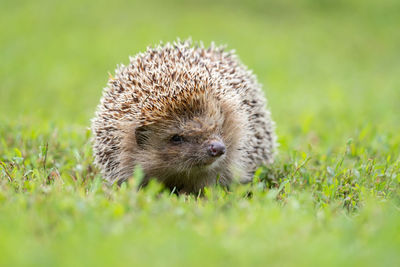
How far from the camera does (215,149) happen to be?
500 cm

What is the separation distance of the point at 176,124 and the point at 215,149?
52 cm

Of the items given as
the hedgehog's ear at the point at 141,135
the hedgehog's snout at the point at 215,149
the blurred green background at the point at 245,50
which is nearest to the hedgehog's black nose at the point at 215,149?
the hedgehog's snout at the point at 215,149

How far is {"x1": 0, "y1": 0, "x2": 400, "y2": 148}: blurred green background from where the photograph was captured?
10.3 metres

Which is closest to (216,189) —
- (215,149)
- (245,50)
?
(215,149)

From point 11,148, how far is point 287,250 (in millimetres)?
4408

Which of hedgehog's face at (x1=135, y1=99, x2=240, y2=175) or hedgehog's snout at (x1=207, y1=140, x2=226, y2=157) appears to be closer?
hedgehog's snout at (x1=207, y1=140, x2=226, y2=157)

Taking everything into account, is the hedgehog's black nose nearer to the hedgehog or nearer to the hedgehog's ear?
the hedgehog

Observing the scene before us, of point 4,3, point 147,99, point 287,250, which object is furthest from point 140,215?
point 4,3

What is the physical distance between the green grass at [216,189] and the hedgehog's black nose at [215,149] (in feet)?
1.19

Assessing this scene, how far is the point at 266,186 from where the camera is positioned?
5574mm

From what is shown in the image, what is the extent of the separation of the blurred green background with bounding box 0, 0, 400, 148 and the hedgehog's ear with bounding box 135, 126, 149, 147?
7.33ft

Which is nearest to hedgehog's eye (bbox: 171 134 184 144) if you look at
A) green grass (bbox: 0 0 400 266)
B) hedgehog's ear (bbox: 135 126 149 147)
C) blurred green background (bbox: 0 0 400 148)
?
hedgehog's ear (bbox: 135 126 149 147)

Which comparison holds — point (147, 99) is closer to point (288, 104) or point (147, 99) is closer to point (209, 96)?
point (209, 96)

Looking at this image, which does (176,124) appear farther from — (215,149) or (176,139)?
(215,149)
